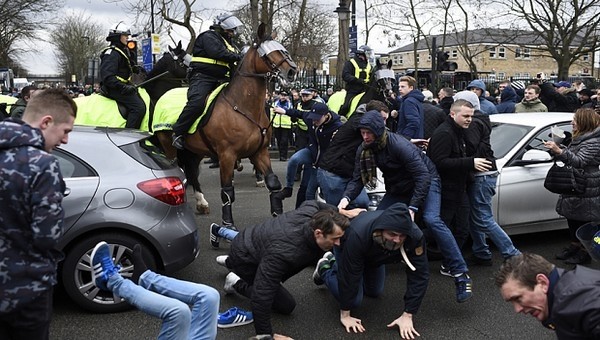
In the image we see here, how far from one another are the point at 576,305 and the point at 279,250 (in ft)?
7.49

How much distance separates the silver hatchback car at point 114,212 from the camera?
15.1ft

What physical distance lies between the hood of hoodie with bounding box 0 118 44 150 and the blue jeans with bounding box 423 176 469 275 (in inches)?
139

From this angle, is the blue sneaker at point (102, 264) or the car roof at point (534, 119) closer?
the blue sneaker at point (102, 264)

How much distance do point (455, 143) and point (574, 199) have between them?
1.41 metres

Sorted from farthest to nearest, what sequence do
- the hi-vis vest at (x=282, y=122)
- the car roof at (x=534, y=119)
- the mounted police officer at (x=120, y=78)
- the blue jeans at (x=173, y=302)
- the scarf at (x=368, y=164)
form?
1. the hi-vis vest at (x=282, y=122)
2. the mounted police officer at (x=120, y=78)
3. the car roof at (x=534, y=119)
4. the scarf at (x=368, y=164)
5. the blue jeans at (x=173, y=302)

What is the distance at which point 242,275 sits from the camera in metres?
4.80

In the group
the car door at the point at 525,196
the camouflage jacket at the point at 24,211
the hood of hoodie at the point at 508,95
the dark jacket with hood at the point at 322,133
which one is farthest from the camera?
the hood of hoodie at the point at 508,95

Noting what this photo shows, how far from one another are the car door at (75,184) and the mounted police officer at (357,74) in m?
5.54

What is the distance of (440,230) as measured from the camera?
520cm

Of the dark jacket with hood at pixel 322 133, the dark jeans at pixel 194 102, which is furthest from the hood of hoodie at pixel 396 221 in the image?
the dark jeans at pixel 194 102

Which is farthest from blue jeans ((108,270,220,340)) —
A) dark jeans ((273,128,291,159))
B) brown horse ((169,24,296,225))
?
dark jeans ((273,128,291,159))

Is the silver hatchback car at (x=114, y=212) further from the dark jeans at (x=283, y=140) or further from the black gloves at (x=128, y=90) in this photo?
the dark jeans at (x=283, y=140)

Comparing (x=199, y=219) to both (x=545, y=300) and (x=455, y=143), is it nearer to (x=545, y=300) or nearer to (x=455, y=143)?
(x=455, y=143)

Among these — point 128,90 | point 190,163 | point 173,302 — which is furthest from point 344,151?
point 128,90
